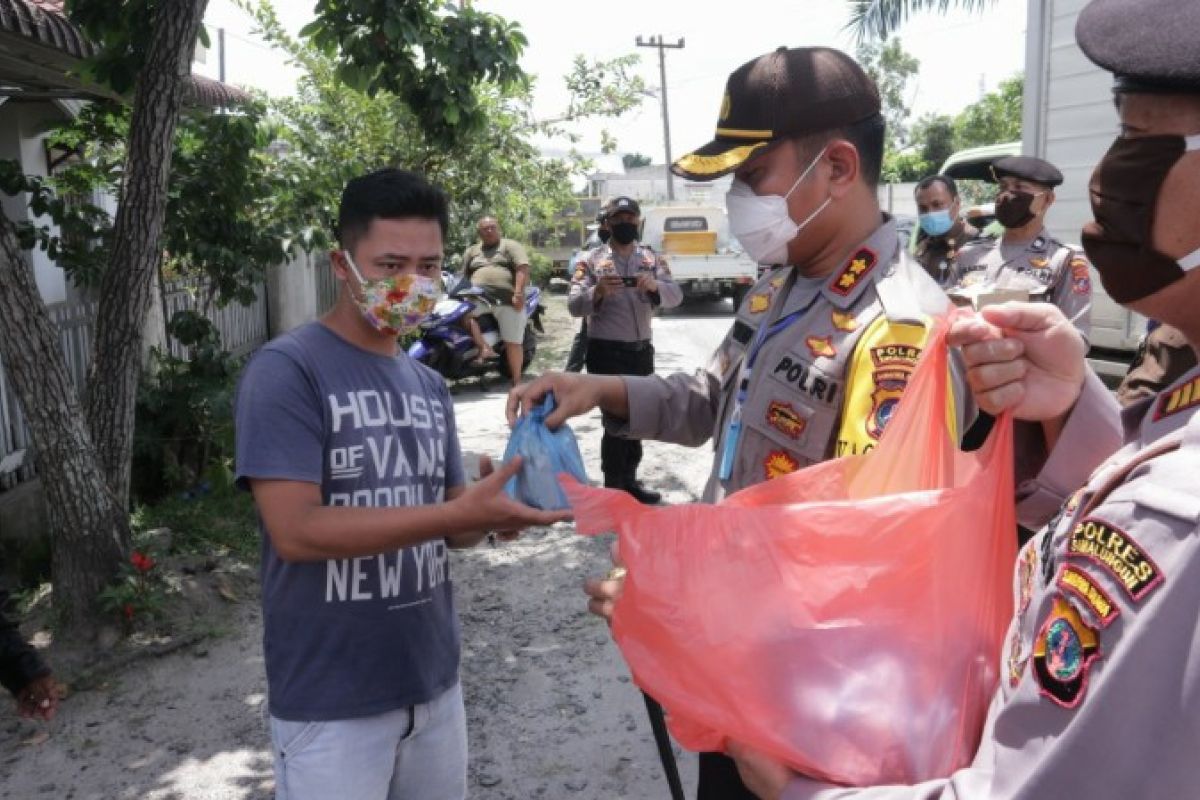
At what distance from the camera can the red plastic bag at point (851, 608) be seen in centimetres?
112

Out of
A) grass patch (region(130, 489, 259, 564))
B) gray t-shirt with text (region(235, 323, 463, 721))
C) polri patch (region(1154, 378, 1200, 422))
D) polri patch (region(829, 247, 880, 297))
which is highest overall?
polri patch (region(829, 247, 880, 297))

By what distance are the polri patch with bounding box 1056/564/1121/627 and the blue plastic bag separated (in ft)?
3.63

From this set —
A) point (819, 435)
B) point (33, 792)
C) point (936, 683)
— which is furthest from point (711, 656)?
point (33, 792)

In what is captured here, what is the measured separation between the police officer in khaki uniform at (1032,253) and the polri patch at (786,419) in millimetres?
3834

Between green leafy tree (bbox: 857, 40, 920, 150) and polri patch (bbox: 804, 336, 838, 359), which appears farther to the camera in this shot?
green leafy tree (bbox: 857, 40, 920, 150)

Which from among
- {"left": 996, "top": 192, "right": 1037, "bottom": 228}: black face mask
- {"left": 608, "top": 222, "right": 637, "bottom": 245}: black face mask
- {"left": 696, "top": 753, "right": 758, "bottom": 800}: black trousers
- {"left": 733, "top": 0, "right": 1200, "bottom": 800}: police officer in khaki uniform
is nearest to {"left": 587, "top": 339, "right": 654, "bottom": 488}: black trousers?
{"left": 608, "top": 222, "right": 637, "bottom": 245}: black face mask

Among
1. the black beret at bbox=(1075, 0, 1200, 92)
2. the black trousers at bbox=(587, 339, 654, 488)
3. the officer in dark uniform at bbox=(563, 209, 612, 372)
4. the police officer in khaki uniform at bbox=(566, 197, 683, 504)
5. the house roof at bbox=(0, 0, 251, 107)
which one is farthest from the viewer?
the officer in dark uniform at bbox=(563, 209, 612, 372)

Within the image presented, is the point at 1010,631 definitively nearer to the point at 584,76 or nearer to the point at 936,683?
the point at 936,683

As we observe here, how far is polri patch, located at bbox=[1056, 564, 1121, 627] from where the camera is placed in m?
0.83

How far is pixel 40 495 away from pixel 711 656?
5495 mm

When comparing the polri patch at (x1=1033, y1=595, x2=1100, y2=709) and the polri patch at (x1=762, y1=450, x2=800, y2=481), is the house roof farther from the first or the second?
the polri patch at (x1=1033, y1=595, x2=1100, y2=709)

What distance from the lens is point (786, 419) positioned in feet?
5.77

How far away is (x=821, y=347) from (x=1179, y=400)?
0.77 metres

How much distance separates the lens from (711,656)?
1235 millimetres
